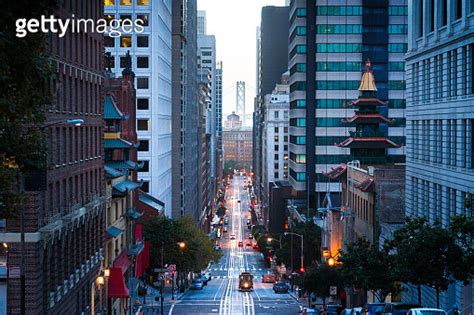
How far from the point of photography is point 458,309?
4378cm

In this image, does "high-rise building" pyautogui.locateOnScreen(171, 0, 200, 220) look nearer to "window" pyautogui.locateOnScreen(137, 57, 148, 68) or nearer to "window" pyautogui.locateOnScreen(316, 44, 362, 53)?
"window" pyautogui.locateOnScreen(316, 44, 362, 53)

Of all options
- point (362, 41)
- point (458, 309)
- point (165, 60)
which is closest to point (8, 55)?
point (458, 309)

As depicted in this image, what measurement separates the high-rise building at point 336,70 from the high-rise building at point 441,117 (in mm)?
75776

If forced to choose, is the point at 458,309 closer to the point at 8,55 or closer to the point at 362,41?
the point at 8,55

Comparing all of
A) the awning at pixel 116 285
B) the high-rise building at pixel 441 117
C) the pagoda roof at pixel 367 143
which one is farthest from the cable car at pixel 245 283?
the awning at pixel 116 285

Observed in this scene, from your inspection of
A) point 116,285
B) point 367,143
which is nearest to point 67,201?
point 116,285

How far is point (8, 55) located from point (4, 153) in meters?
2.67

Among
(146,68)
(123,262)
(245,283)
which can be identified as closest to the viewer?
(123,262)

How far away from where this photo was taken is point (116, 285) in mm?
57344

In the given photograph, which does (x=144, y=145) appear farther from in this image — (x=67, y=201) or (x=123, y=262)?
(x=67, y=201)

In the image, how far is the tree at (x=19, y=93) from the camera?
18.6 metres

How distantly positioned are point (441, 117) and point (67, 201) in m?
22.1

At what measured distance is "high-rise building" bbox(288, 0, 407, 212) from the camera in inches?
5266

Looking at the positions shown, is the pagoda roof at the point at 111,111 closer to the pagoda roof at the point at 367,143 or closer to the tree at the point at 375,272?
the tree at the point at 375,272
